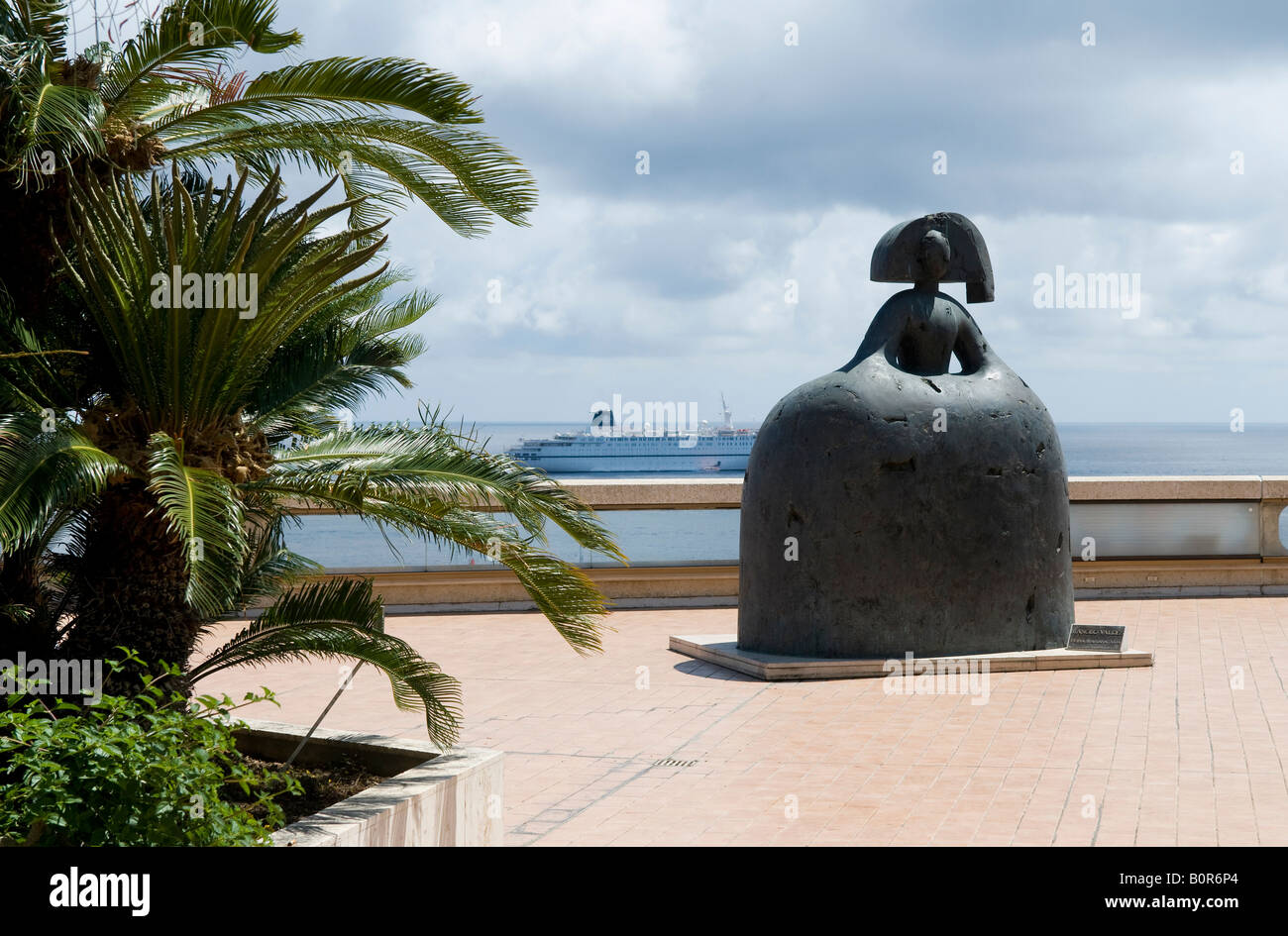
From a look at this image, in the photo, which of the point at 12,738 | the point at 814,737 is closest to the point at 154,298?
the point at 12,738

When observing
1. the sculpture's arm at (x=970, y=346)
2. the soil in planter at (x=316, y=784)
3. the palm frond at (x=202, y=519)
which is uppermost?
the sculpture's arm at (x=970, y=346)

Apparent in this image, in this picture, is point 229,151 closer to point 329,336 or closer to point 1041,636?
point 329,336

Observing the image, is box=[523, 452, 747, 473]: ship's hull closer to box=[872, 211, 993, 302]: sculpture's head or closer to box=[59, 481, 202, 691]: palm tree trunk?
box=[872, 211, 993, 302]: sculpture's head

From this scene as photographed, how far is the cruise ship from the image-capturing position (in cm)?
7306

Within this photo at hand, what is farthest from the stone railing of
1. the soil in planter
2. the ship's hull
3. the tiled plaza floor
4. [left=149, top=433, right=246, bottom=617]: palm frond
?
the ship's hull

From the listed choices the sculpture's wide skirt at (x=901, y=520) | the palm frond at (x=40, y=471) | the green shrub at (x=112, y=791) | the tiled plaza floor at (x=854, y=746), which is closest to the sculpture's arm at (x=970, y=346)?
the sculpture's wide skirt at (x=901, y=520)

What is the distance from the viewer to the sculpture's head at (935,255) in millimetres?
11430

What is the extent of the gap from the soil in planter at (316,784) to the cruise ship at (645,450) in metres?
62.2

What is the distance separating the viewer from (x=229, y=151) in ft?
21.6

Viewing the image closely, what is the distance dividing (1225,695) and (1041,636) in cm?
159

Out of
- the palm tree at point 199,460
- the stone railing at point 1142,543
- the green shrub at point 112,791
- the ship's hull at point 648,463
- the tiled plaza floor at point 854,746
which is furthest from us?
the ship's hull at point 648,463

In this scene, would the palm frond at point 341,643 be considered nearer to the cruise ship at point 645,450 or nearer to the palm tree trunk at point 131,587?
the palm tree trunk at point 131,587

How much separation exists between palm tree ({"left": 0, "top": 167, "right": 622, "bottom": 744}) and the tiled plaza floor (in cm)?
145
